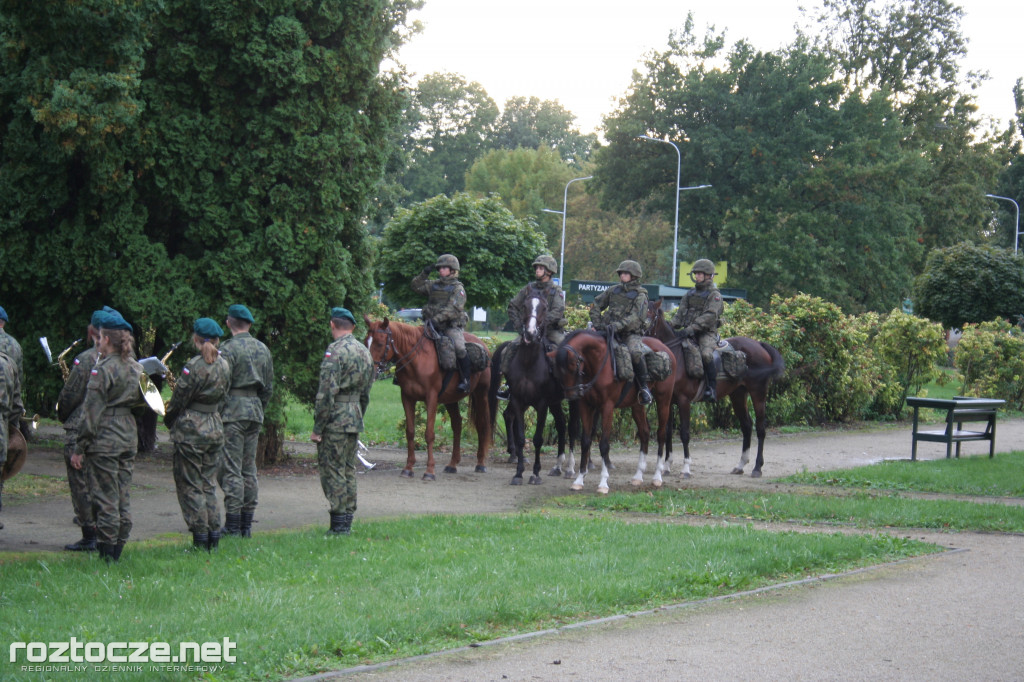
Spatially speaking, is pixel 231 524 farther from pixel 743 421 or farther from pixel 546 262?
pixel 743 421

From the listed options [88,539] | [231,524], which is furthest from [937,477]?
[88,539]

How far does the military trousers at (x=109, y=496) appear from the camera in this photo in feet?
27.3

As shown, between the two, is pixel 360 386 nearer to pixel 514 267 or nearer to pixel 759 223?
pixel 514 267

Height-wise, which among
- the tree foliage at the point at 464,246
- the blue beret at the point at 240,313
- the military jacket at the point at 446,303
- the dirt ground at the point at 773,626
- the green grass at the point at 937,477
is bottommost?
the dirt ground at the point at 773,626

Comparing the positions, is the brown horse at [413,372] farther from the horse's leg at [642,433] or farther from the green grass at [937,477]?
the green grass at [937,477]

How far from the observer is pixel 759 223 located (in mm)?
49781

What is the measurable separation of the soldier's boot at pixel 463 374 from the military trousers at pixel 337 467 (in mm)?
5438

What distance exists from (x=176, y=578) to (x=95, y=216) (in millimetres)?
7993

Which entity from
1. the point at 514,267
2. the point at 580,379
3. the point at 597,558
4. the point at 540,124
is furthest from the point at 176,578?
the point at 540,124

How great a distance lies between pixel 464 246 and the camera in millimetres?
35594

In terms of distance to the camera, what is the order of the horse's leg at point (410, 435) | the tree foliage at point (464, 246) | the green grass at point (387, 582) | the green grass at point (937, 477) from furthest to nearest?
the tree foliage at point (464, 246) < the horse's leg at point (410, 435) < the green grass at point (937, 477) < the green grass at point (387, 582)

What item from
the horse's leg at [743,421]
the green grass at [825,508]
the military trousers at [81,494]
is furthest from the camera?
the horse's leg at [743,421]

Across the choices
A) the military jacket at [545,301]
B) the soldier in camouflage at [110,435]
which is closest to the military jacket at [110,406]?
the soldier in camouflage at [110,435]

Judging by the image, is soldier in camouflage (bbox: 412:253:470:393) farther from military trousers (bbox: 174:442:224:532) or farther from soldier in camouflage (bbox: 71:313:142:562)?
soldier in camouflage (bbox: 71:313:142:562)
